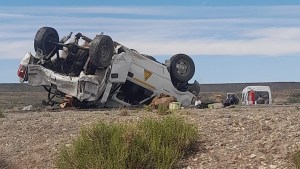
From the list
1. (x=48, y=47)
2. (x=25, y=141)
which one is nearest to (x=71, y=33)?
(x=48, y=47)

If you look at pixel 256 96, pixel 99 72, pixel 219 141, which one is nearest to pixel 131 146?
pixel 219 141

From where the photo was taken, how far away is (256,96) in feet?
101

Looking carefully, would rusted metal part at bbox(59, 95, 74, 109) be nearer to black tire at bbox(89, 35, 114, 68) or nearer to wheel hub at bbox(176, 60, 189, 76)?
black tire at bbox(89, 35, 114, 68)

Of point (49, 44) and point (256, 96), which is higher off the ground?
point (49, 44)

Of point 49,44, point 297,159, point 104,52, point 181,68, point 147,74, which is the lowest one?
point 297,159

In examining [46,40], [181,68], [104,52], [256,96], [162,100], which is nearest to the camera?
[104,52]

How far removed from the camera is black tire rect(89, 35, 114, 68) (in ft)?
60.9

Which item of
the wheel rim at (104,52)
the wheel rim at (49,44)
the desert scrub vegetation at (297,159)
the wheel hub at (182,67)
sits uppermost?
the wheel rim at (49,44)

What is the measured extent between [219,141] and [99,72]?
10.1 m

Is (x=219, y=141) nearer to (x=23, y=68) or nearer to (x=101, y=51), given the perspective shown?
(x=101, y=51)

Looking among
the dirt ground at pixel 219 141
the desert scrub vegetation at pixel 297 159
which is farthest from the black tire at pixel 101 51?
the desert scrub vegetation at pixel 297 159

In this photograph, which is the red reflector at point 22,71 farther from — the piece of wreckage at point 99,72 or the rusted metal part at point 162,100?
the rusted metal part at point 162,100

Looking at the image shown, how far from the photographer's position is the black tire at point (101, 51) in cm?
1856

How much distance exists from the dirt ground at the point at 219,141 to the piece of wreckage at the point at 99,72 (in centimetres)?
605
